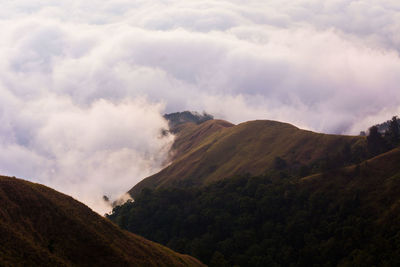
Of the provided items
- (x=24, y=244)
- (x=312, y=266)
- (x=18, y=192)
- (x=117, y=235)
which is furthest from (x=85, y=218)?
(x=312, y=266)

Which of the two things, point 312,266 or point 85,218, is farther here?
point 312,266

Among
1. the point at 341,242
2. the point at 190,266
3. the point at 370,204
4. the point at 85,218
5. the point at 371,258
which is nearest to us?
the point at 85,218

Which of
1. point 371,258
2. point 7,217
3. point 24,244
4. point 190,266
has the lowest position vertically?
point 371,258

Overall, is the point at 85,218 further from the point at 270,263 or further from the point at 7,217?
the point at 270,263

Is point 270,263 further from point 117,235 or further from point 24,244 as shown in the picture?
point 24,244

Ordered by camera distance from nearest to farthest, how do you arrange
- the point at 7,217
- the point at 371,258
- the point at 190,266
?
1. the point at 7,217
2. the point at 190,266
3. the point at 371,258

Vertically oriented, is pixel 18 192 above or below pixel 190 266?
above

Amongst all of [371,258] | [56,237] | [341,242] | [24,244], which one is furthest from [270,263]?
[24,244]
